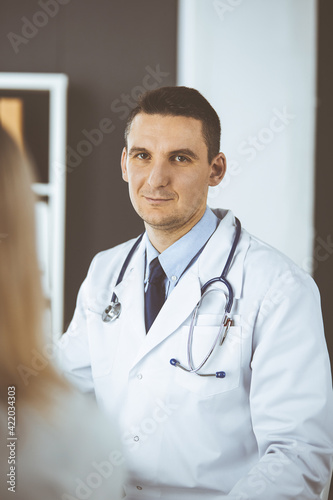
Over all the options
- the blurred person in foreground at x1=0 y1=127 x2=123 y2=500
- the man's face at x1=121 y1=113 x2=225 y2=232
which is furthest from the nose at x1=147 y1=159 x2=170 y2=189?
the blurred person in foreground at x1=0 y1=127 x2=123 y2=500

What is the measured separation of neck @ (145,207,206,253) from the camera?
4.14 feet

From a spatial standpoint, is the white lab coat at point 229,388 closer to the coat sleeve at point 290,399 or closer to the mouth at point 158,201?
the coat sleeve at point 290,399

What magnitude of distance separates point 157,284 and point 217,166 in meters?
0.35

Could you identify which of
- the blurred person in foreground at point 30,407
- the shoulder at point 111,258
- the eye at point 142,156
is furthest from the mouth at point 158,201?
the blurred person in foreground at point 30,407

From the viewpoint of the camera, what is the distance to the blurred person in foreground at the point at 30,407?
2.15ft

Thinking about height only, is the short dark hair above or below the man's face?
above

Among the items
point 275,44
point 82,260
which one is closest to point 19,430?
point 82,260

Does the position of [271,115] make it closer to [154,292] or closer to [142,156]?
[142,156]

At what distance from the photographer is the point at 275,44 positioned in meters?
1.84

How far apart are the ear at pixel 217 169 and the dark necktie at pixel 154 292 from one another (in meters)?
0.26

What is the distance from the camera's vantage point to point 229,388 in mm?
1047

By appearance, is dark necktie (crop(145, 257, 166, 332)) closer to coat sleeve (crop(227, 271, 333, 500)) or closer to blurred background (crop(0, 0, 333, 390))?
coat sleeve (crop(227, 271, 333, 500))

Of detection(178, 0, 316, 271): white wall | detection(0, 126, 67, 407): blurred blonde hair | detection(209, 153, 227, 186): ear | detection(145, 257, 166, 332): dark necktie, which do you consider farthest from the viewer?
detection(178, 0, 316, 271): white wall

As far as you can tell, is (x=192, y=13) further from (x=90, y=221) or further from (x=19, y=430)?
(x=19, y=430)
